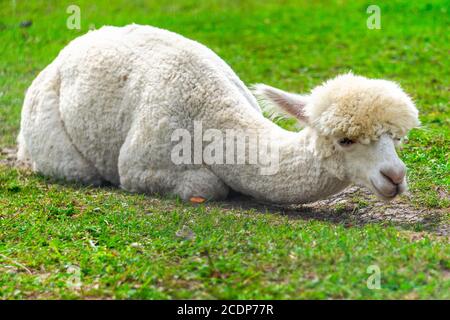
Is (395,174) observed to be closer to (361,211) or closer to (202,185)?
(361,211)

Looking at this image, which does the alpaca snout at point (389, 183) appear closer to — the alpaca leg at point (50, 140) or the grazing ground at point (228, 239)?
the grazing ground at point (228, 239)

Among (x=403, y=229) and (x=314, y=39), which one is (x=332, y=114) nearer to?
(x=403, y=229)

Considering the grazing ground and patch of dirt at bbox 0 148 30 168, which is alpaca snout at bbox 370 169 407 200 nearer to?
the grazing ground

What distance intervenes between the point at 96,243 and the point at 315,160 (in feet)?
5.36

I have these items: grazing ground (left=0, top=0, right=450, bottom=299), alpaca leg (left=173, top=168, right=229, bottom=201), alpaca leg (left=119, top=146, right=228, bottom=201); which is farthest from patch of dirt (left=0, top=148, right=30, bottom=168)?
alpaca leg (left=173, top=168, right=229, bottom=201)

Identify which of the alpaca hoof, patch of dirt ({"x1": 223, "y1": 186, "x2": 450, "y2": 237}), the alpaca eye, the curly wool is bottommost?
patch of dirt ({"x1": 223, "y1": 186, "x2": 450, "y2": 237})

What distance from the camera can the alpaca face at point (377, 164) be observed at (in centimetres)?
550

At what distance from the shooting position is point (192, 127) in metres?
6.58

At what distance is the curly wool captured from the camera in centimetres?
555

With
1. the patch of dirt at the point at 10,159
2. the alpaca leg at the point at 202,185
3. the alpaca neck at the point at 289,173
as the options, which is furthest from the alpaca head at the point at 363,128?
the patch of dirt at the point at 10,159

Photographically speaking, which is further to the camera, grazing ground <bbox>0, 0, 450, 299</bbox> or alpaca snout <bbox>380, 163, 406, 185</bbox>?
alpaca snout <bbox>380, 163, 406, 185</bbox>

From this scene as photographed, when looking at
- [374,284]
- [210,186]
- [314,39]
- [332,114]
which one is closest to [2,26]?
[314,39]

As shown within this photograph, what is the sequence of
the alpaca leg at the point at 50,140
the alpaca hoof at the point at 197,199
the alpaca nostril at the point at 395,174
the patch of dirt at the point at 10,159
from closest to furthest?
the alpaca nostril at the point at 395,174 < the alpaca hoof at the point at 197,199 < the alpaca leg at the point at 50,140 < the patch of dirt at the point at 10,159

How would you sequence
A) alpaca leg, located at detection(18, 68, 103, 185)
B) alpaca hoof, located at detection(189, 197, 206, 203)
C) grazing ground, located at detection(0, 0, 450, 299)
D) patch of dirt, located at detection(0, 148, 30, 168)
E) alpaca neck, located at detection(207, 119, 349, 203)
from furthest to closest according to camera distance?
1. patch of dirt, located at detection(0, 148, 30, 168)
2. alpaca leg, located at detection(18, 68, 103, 185)
3. alpaca hoof, located at detection(189, 197, 206, 203)
4. alpaca neck, located at detection(207, 119, 349, 203)
5. grazing ground, located at detection(0, 0, 450, 299)
